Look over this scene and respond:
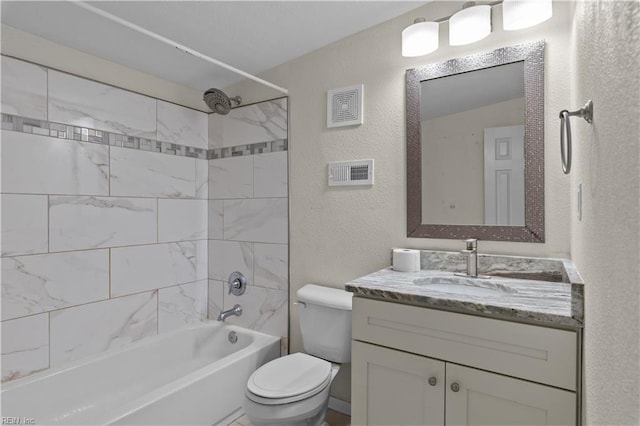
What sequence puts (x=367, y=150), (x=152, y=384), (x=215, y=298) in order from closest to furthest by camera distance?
(x=367, y=150)
(x=152, y=384)
(x=215, y=298)

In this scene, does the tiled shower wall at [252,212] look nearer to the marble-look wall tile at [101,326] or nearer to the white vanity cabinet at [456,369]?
the marble-look wall tile at [101,326]

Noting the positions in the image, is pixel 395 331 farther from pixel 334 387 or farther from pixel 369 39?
pixel 369 39

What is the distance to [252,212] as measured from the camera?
257 cm

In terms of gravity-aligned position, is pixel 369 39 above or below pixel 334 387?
above

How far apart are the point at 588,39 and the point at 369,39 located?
53.4 inches

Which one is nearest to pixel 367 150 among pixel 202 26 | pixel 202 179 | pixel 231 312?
pixel 202 26

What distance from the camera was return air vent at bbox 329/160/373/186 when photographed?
210cm

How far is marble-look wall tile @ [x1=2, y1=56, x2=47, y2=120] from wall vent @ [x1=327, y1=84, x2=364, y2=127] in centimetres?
157

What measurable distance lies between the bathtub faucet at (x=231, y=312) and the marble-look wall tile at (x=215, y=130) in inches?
47.9

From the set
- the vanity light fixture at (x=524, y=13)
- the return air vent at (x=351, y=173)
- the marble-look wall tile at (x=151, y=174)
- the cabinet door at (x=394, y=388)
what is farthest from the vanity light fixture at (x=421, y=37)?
the marble-look wall tile at (x=151, y=174)

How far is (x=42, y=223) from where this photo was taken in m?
1.92

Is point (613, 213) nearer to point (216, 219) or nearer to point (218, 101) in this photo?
point (218, 101)

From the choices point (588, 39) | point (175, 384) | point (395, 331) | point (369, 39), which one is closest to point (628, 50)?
point (588, 39)

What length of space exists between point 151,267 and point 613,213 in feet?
8.11
